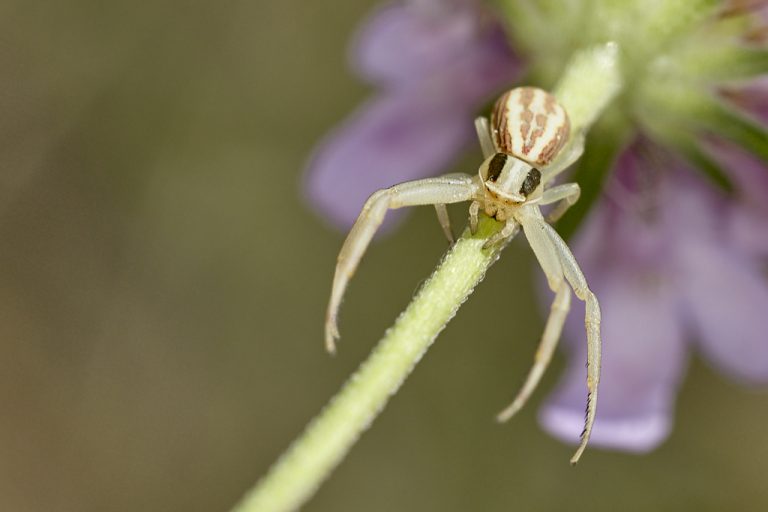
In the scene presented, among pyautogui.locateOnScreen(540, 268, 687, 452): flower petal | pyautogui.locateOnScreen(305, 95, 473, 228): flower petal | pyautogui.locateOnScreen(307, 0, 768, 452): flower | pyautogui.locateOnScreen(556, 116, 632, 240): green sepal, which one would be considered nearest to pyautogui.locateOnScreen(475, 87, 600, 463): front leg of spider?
pyautogui.locateOnScreen(556, 116, 632, 240): green sepal

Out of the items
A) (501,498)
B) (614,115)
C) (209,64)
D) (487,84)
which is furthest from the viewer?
(209,64)

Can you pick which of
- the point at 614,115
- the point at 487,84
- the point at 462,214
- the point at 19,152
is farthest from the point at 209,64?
the point at 614,115

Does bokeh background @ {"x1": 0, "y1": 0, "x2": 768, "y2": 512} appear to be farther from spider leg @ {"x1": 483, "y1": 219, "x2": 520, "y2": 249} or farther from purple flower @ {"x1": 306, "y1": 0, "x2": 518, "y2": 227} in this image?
spider leg @ {"x1": 483, "y1": 219, "x2": 520, "y2": 249}

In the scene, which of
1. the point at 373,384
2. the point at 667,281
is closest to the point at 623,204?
the point at 667,281

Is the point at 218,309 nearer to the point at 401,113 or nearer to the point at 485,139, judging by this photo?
the point at 401,113

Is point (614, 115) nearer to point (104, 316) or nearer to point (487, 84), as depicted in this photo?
point (487, 84)
